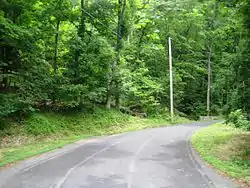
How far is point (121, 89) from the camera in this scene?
931 inches

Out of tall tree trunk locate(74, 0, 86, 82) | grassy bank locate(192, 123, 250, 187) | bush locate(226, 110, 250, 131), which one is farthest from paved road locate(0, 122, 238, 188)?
tall tree trunk locate(74, 0, 86, 82)

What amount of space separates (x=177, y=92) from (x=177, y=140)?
16574mm

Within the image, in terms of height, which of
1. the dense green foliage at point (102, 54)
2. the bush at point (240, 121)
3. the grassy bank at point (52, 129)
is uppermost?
the dense green foliage at point (102, 54)

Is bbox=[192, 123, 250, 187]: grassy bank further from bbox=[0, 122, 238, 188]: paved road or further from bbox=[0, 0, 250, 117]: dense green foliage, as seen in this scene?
bbox=[0, 0, 250, 117]: dense green foliage

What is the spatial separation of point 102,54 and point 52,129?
669cm

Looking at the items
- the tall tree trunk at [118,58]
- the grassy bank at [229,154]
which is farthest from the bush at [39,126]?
the grassy bank at [229,154]

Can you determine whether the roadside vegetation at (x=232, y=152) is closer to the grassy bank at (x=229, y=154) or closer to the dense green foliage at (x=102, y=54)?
the grassy bank at (x=229, y=154)

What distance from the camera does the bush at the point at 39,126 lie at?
15.2 meters

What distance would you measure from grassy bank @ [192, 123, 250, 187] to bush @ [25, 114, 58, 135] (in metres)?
8.23

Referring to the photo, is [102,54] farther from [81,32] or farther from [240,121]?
[240,121]

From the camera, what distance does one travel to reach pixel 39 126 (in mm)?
15695

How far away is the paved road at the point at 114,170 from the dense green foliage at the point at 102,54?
4460 millimetres

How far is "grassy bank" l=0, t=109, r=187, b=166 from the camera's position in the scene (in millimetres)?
12429

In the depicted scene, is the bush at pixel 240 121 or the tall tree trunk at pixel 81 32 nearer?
the bush at pixel 240 121
